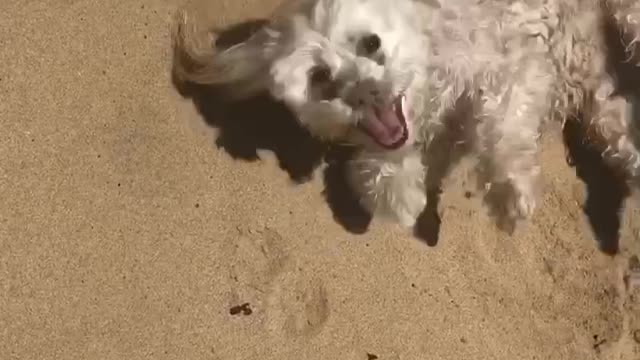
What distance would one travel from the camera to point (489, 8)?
1.26 meters

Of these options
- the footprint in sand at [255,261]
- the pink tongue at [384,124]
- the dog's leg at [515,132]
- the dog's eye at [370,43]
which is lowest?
the footprint in sand at [255,261]

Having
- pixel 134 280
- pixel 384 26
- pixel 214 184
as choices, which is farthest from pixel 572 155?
pixel 134 280

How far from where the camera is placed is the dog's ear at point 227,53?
121 centimetres

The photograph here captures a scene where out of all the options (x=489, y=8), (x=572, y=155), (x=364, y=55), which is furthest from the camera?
(x=572, y=155)

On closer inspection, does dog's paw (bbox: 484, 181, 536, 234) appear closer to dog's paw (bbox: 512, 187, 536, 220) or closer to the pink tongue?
dog's paw (bbox: 512, 187, 536, 220)

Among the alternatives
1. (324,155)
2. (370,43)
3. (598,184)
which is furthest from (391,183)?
(598,184)

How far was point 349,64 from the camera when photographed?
3.80ft

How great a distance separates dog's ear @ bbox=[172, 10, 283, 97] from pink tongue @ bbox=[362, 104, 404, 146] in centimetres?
17

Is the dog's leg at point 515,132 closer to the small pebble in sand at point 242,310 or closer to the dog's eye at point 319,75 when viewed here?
the dog's eye at point 319,75

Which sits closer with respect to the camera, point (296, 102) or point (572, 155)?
point (296, 102)

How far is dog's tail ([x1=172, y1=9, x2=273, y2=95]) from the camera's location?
1.22m

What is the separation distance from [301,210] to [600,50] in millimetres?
560

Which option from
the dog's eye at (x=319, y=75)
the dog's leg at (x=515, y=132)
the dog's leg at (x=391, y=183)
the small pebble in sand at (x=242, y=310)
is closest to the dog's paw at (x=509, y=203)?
the dog's leg at (x=515, y=132)

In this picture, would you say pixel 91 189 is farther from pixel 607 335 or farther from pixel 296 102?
pixel 607 335
